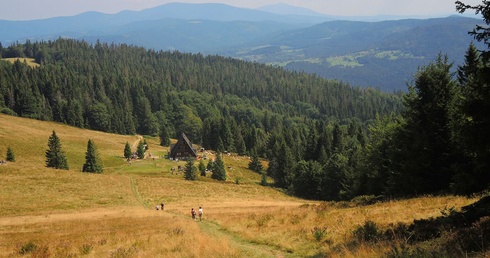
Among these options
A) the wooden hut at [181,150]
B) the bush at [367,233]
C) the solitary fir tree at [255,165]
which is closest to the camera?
the bush at [367,233]

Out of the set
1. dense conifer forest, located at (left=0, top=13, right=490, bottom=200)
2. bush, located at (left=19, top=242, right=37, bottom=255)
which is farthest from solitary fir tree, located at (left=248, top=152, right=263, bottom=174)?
bush, located at (left=19, top=242, right=37, bottom=255)

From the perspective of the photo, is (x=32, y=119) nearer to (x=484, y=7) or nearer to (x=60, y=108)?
(x=60, y=108)

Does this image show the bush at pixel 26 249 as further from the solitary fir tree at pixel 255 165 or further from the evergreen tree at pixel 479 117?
the solitary fir tree at pixel 255 165

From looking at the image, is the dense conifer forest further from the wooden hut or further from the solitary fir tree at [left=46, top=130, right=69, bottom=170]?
the solitary fir tree at [left=46, top=130, right=69, bottom=170]

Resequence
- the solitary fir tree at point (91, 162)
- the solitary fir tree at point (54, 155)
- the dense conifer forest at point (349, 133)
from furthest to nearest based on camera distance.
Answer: the solitary fir tree at point (91, 162)
the solitary fir tree at point (54, 155)
the dense conifer forest at point (349, 133)

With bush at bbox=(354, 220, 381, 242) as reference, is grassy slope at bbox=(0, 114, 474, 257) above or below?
below

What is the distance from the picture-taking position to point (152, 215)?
36125 millimetres

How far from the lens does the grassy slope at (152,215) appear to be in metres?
16.7

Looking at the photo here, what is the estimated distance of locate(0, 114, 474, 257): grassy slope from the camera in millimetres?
16737

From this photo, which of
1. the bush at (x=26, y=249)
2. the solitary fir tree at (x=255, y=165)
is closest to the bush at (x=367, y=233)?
the bush at (x=26, y=249)

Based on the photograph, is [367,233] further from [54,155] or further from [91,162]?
[54,155]

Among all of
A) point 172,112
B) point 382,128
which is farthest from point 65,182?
point 172,112

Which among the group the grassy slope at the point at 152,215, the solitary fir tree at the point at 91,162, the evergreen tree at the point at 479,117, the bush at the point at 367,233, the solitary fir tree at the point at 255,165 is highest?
the evergreen tree at the point at 479,117

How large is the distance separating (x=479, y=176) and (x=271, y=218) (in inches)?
567
